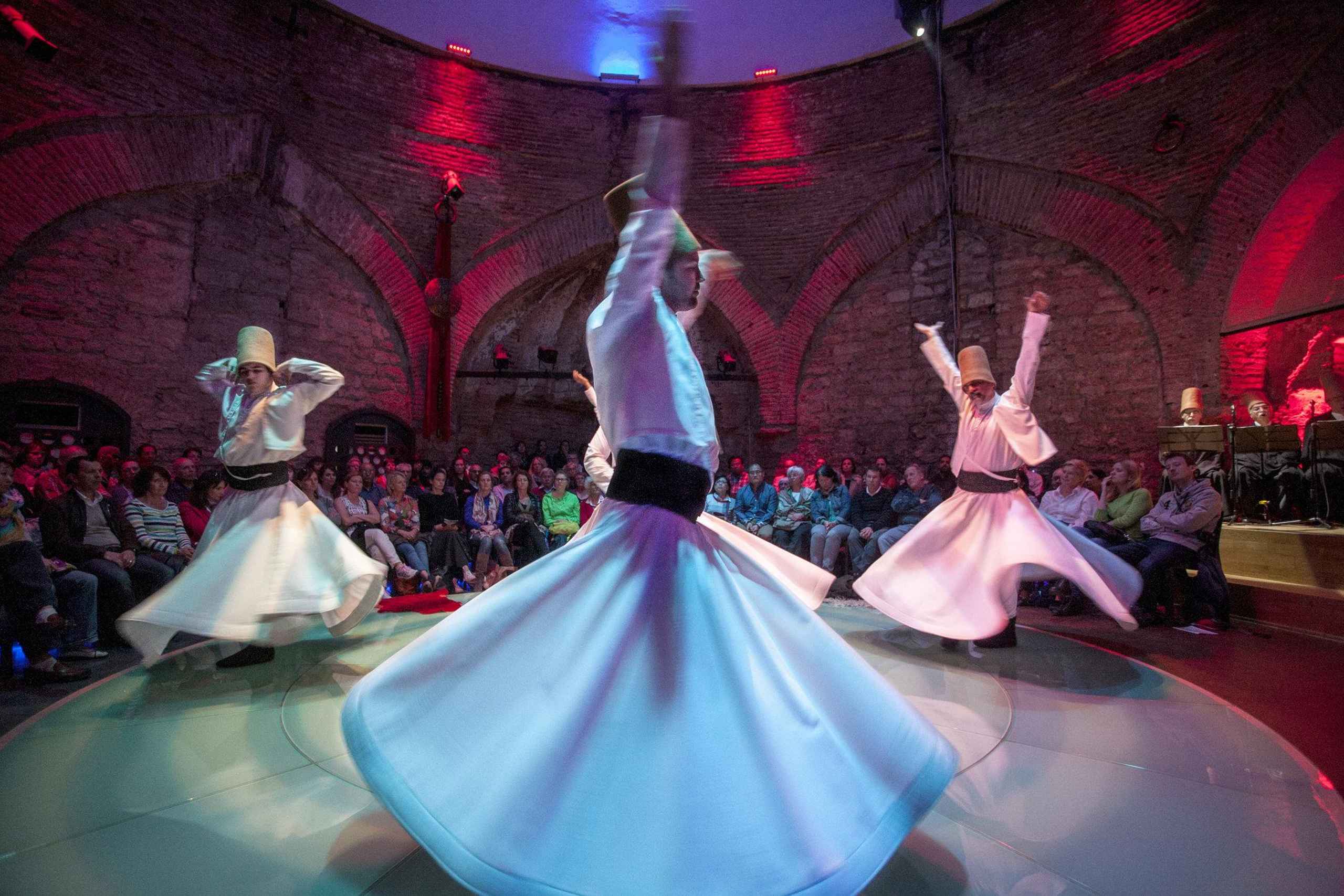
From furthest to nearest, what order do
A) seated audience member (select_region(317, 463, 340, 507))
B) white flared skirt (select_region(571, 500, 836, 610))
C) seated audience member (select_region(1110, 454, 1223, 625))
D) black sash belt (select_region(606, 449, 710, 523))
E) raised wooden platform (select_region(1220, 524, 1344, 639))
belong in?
seated audience member (select_region(317, 463, 340, 507)) < seated audience member (select_region(1110, 454, 1223, 625)) < raised wooden platform (select_region(1220, 524, 1344, 639)) < white flared skirt (select_region(571, 500, 836, 610)) < black sash belt (select_region(606, 449, 710, 523))

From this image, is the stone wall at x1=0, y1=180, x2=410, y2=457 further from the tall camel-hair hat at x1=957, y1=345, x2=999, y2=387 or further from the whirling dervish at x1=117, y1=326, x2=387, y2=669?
the tall camel-hair hat at x1=957, y1=345, x2=999, y2=387

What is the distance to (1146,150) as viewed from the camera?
971cm

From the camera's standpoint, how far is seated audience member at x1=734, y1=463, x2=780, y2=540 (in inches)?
374

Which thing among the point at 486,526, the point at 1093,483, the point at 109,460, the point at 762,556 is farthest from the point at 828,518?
the point at 109,460

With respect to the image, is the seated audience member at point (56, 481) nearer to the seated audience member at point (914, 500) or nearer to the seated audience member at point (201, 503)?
the seated audience member at point (201, 503)

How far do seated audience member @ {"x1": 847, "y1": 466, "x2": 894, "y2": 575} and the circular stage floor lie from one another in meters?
4.45

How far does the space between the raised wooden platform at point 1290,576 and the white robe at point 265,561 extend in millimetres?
6851

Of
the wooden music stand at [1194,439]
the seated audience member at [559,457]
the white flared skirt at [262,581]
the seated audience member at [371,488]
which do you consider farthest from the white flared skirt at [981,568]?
the seated audience member at [559,457]

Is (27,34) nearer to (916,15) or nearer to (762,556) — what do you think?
(762,556)

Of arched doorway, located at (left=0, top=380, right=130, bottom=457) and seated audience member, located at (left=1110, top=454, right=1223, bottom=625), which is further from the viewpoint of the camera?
arched doorway, located at (left=0, top=380, right=130, bottom=457)

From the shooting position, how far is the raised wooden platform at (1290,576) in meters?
5.50

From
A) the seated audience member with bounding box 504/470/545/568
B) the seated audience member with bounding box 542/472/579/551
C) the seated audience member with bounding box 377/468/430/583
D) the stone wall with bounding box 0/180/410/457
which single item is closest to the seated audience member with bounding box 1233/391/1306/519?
the seated audience member with bounding box 542/472/579/551

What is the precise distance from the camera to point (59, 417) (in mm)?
8844

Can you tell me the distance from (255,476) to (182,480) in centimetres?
423
